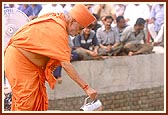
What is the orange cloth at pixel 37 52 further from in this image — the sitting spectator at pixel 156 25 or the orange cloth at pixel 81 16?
the sitting spectator at pixel 156 25

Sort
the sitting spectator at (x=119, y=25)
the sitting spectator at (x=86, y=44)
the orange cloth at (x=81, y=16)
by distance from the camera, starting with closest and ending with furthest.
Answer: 1. the orange cloth at (x=81, y=16)
2. the sitting spectator at (x=86, y=44)
3. the sitting spectator at (x=119, y=25)

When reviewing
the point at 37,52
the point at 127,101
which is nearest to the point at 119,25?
the point at 127,101

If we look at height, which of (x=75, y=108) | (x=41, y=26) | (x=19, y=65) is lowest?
(x=75, y=108)

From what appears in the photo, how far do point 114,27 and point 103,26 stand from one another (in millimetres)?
205

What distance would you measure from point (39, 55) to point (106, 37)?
332cm

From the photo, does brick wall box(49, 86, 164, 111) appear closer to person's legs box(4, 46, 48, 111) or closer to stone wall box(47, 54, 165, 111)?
stone wall box(47, 54, 165, 111)

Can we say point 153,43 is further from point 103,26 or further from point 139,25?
point 103,26

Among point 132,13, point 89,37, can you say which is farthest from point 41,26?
point 132,13

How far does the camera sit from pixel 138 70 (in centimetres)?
893

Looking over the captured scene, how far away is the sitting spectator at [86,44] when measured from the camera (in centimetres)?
819

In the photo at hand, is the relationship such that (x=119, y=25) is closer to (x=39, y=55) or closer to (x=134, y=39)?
(x=134, y=39)

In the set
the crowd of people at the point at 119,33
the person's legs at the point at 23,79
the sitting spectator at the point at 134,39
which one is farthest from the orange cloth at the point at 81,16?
the sitting spectator at the point at 134,39

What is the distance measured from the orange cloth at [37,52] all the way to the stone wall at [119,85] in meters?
3.02

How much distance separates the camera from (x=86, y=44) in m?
8.27
